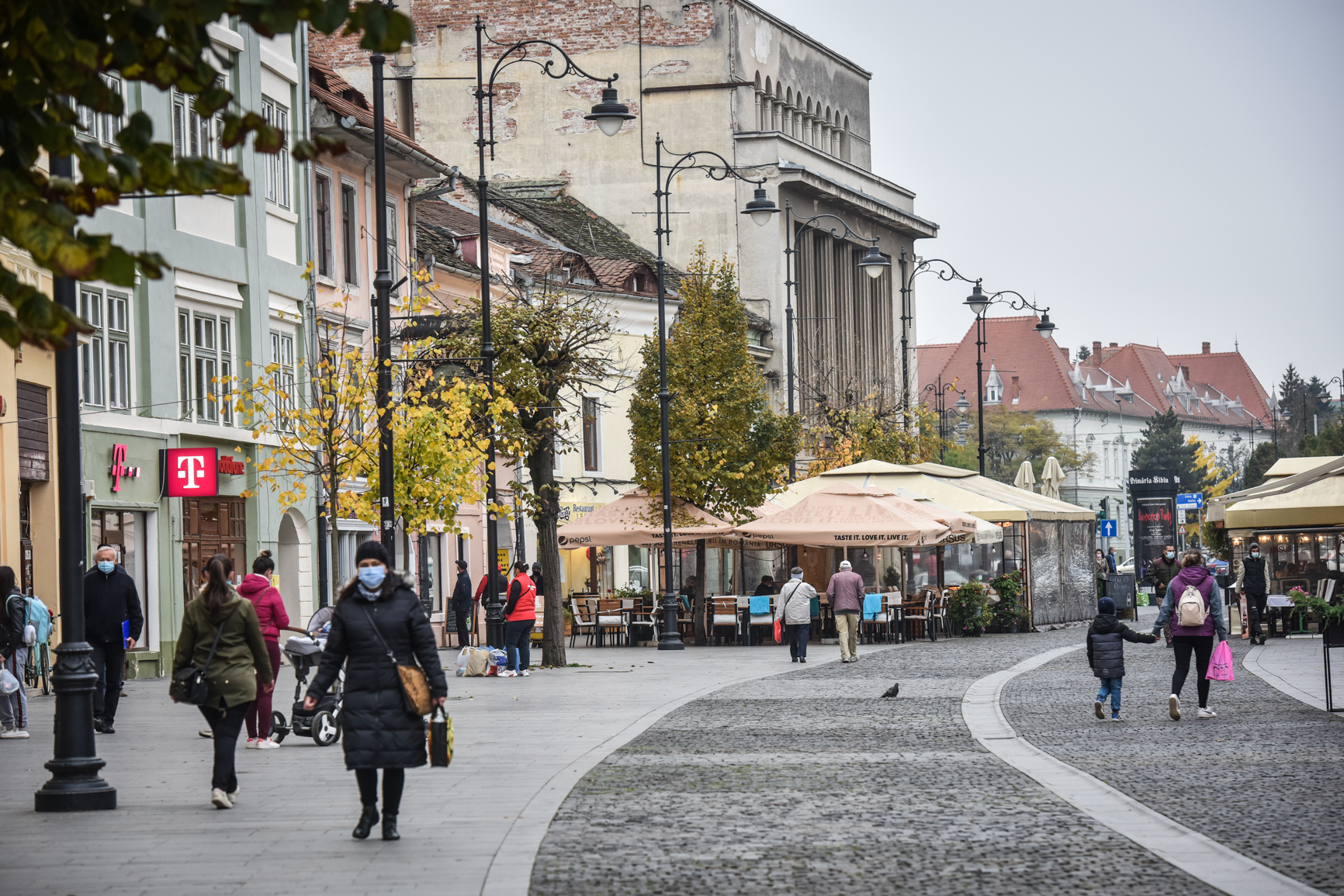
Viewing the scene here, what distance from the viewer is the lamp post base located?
3562 centimetres

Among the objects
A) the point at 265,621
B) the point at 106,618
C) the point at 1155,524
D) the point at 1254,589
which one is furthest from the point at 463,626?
the point at 1155,524

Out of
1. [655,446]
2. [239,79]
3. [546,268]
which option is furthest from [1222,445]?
[239,79]

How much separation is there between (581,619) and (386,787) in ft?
93.5

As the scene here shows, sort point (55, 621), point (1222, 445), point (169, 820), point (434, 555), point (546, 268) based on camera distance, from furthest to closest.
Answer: point (1222, 445)
point (546, 268)
point (434, 555)
point (55, 621)
point (169, 820)

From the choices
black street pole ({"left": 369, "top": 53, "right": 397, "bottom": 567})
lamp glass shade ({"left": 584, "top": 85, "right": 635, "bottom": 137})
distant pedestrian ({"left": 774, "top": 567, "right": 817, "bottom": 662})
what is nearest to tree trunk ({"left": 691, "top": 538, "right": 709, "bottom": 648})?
distant pedestrian ({"left": 774, "top": 567, "right": 817, "bottom": 662})

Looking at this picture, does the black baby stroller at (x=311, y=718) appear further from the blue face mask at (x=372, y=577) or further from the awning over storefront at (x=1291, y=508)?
the awning over storefront at (x=1291, y=508)

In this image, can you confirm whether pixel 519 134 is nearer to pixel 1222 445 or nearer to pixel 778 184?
pixel 778 184

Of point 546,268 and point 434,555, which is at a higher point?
point 546,268

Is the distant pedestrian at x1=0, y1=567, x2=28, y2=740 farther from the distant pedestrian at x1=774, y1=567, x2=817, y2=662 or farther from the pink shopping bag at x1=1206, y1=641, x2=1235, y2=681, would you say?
the distant pedestrian at x1=774, y1=567, x2=817, y2=662

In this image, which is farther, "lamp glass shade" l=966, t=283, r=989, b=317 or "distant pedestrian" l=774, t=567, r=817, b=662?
"lamp glass shade" l=966, t=283, r=989, b=317

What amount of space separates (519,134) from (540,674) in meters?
38.8

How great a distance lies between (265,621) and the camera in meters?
17.3

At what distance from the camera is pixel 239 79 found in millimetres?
30984

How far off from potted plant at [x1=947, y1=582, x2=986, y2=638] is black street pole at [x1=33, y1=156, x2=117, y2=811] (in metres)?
28.9
